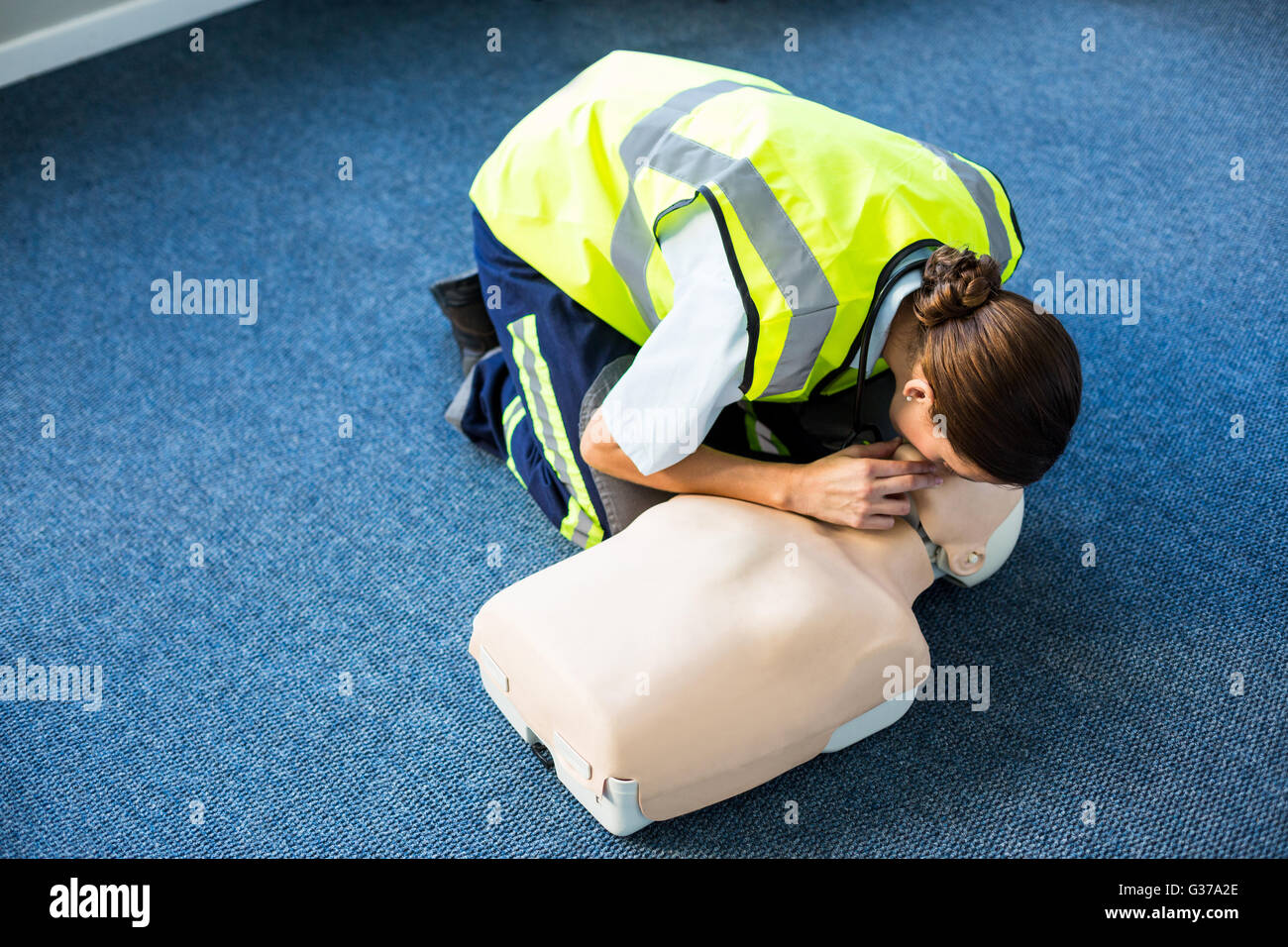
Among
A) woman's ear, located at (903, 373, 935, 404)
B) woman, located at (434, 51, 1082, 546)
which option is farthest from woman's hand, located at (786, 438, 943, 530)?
woman's ear, located at (903, 373, 935, 404)

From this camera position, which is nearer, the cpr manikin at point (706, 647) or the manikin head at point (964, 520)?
the cpr manikin at point (706, 647)

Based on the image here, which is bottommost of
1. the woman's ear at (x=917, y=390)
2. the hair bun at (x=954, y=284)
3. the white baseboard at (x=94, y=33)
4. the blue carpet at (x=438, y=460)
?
the blue carpet at (x=438, y=460)

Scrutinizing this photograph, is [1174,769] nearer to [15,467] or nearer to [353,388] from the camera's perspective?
[353,388]

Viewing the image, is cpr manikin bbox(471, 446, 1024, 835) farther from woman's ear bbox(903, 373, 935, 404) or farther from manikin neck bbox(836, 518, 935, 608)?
woman's ear bbox(903, 373, 935, 404)

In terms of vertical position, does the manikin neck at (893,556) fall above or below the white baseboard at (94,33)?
below

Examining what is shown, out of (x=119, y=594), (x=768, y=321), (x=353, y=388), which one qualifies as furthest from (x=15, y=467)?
(x=768, y=321)

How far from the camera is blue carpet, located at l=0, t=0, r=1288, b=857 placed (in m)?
1.27

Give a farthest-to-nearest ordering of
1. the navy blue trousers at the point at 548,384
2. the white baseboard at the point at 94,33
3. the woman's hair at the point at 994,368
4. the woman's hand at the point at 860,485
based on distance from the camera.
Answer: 1. the white baseboard at the point at 94,33
2. the navy blue trousers at the point at 548,384
3. the woman's hand at the point at 860,485
4. the woman's hair at the point at 994,368

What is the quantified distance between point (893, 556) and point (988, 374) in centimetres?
27

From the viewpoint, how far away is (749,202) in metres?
1.12

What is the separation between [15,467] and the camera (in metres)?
1.64

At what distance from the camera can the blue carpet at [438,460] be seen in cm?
127

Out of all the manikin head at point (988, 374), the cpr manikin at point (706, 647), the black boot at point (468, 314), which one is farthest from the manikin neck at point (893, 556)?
the black boot at point (468, 314)

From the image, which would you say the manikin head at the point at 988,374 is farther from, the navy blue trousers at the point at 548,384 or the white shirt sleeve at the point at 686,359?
the navy blue trousers at the point at 548,384
